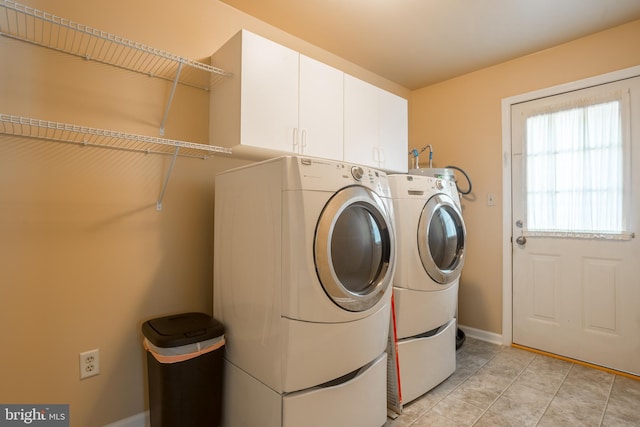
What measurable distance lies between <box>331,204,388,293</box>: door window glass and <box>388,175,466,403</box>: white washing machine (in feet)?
1.10

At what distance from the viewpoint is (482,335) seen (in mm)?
2916

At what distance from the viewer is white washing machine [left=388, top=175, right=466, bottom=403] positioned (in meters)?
1.83

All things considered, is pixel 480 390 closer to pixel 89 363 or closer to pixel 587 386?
pixel 587 386

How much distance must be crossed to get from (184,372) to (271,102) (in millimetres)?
1435

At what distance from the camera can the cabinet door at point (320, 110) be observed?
1.95 metres

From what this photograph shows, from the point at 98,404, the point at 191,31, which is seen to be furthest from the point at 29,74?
the point at 98,404

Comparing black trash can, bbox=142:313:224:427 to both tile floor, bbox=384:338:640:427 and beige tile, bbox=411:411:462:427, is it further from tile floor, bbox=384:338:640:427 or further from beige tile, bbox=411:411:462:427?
beige tile, bbox=411:411:462:427

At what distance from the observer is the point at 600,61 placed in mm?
2363

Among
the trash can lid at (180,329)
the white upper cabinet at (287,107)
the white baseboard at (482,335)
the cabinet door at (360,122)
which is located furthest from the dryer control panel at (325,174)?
the white baseboard at (482,335)

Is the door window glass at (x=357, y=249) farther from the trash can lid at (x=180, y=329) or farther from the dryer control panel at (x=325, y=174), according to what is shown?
the trash can lid at (x=180, y=329)

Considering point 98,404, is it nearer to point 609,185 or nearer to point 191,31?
point 191,31

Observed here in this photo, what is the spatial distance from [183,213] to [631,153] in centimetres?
306

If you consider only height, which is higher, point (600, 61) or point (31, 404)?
point (600, 61)

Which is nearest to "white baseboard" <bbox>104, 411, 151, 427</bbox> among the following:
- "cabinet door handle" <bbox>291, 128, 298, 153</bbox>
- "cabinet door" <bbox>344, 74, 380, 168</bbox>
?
"cabinet door handle" <bbox>291, 128, 298, 153</bbox>
